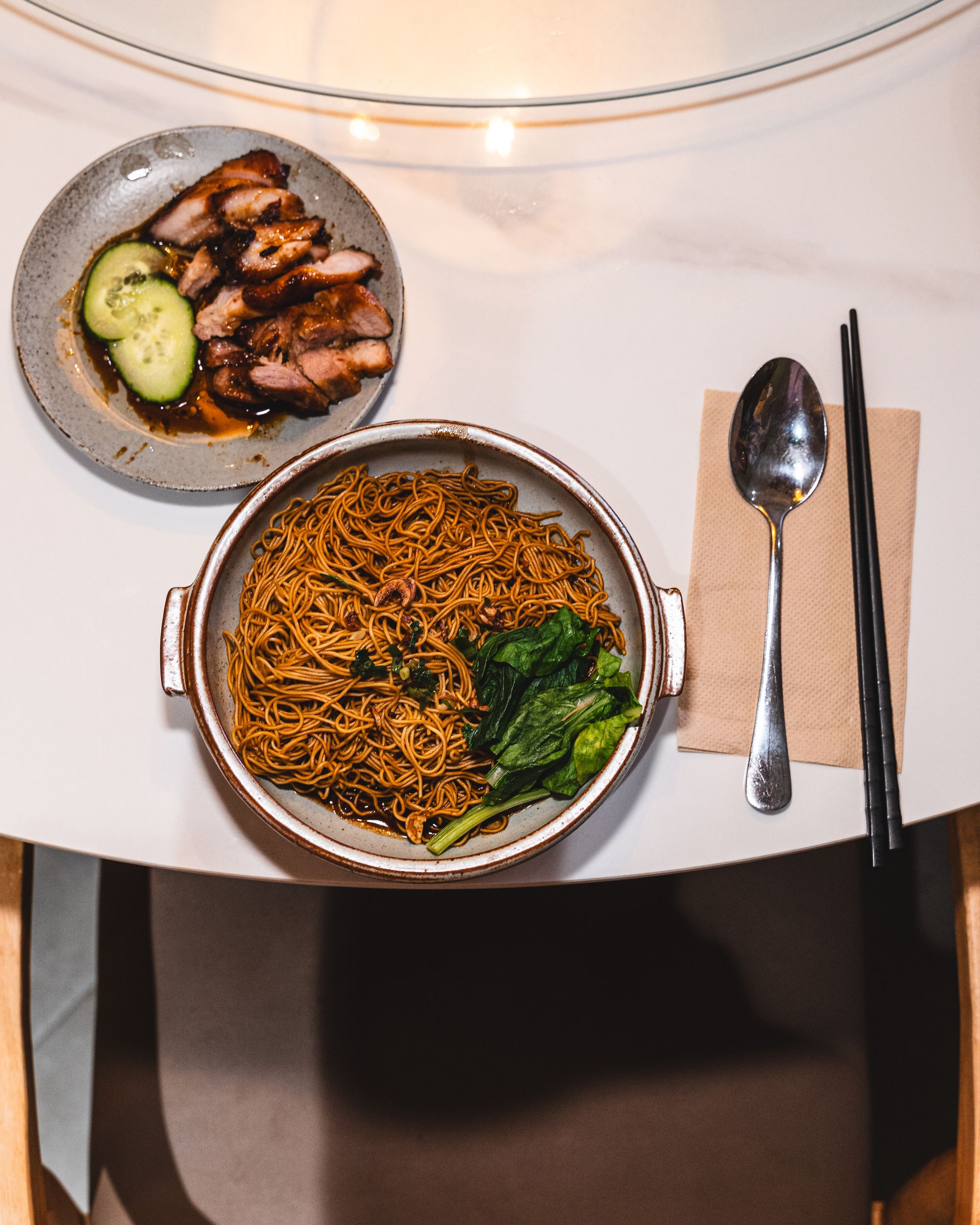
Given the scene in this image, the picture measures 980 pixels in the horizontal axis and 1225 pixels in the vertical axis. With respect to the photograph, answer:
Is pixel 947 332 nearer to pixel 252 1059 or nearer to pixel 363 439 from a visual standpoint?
pixel 363 439

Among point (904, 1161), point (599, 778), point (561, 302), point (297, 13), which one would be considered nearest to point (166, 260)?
point (297, 13)

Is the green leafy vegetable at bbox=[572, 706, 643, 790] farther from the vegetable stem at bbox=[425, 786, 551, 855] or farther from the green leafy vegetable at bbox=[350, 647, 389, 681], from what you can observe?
the green leafy vegetable at bbox=[350, 647, 389, 681]

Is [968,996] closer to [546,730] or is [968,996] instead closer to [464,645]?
[546,730]

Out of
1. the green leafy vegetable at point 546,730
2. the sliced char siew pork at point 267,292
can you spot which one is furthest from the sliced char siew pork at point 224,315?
the green leafy vegetable at point 546,730

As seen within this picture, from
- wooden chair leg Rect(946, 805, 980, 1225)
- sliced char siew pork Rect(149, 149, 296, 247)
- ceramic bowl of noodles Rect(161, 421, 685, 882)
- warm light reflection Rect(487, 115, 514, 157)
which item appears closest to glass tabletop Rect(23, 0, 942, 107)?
warm light reflection Rect(487, 115, 514, 157)

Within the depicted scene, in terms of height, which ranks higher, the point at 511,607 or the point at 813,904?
the point at 511,607

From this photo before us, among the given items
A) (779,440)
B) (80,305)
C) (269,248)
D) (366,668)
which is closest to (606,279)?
(779,440)
